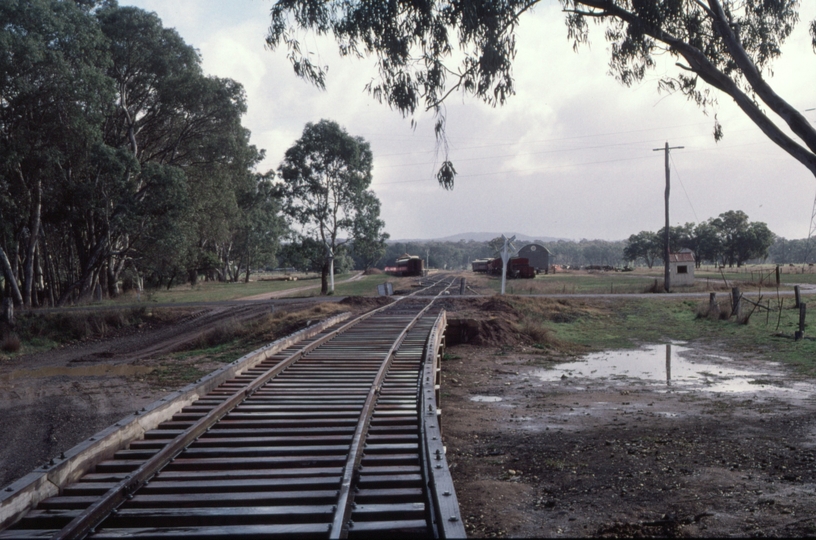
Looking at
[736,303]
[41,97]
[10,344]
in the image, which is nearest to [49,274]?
[41,97]

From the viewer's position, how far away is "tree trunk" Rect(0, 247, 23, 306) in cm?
2823

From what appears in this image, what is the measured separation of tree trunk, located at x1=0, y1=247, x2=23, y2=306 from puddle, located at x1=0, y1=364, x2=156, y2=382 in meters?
12.4

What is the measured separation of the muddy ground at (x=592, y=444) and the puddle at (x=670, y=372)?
0.22 metres

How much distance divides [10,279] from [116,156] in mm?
7153

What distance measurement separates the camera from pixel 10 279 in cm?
2934

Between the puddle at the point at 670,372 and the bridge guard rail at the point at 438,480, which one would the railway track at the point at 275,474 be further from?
the puddle at the point at 670,372

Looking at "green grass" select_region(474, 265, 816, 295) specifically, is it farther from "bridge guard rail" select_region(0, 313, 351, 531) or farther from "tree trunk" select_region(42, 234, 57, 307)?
"tree trunk" select_region(42, 234, 57, 307)

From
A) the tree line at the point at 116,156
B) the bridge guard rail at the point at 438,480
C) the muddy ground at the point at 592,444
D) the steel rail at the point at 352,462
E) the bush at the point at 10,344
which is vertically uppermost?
the tree line at the point at 116,156

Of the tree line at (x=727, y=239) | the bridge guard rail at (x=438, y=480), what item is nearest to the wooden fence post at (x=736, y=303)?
the bridge guard rail at (x=438, y=480)

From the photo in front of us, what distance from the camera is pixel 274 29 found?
1030cm

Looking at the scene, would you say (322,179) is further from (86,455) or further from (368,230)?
(86,455)

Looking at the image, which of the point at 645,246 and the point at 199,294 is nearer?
the point at 199,294

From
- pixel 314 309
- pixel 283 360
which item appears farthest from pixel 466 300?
pixel 283 360

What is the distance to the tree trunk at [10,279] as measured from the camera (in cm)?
2823
